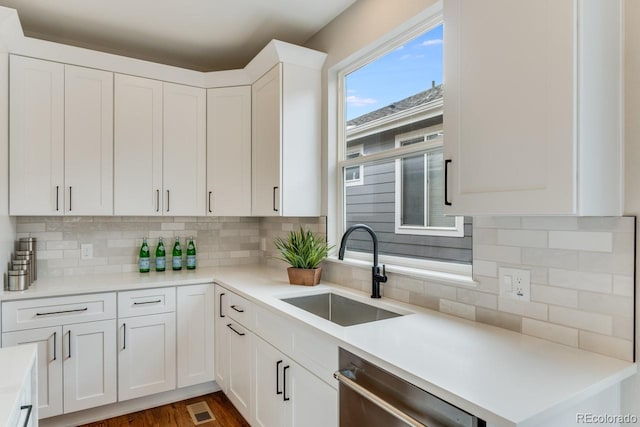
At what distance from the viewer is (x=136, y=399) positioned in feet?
8.39

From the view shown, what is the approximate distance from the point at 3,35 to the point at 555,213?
9.36ft

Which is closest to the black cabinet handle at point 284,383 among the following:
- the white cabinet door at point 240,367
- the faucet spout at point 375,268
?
the white cabinet door at point 240,367

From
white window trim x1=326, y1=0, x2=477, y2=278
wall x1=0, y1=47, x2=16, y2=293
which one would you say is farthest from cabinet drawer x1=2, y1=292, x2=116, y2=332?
white window trim x1=326, y1=0, x2=477, y2=278

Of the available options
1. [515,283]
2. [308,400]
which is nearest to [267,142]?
[308,400]

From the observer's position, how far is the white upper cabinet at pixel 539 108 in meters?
1.06

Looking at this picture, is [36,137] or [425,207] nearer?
[425,207]

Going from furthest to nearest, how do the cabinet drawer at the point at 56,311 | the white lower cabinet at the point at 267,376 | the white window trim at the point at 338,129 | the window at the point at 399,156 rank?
the white window trim at the point at 338,129, the cabinet drawer at the point at 56,311, the window at the point at 399,156, the white lower cabinet at the point at 267,376

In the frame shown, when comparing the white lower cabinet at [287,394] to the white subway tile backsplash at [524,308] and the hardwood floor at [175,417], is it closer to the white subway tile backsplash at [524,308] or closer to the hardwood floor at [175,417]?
the hardwood floor at [175,417]

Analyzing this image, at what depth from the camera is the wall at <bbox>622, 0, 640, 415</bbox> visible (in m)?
1.15

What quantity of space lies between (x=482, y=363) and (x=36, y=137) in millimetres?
2757

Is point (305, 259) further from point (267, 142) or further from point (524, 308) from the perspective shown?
point (524, 308)

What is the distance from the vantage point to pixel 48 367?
2230 mm

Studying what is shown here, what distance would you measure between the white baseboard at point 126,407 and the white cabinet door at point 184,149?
1270 millimetres

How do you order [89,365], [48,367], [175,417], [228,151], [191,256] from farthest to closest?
1. [191,256]
2. [228,151]
3. [175,417]
4. [89,365]
5. [48,367]
